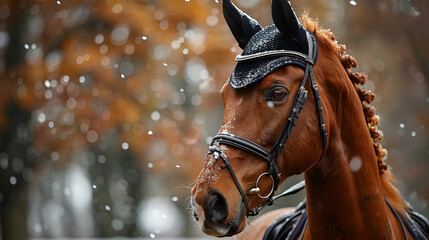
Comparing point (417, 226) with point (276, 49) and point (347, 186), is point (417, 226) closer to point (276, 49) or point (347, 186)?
point (347, 186)

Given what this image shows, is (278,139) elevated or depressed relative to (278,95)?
depressed

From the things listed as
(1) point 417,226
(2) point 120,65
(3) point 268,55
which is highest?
(2) point 120,65

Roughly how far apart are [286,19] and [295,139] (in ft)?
2.27

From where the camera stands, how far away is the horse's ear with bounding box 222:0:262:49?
10.8 ft

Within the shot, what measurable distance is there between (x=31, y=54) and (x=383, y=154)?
8479 millimetres

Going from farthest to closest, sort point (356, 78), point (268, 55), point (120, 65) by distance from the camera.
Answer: point (120, 65) < point (356, 78) < point (268, 55)

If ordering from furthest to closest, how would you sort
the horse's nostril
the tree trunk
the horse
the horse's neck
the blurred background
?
the tree trunk → the blurred background → the horse's neck → the horse → the horse's nostril

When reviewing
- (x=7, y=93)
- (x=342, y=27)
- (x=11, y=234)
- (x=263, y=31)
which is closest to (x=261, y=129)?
(x=263, y=31)

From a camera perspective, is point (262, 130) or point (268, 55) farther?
point (268, 55)

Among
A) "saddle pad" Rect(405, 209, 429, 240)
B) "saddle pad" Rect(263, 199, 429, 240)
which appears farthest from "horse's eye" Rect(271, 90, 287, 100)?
"saddle pad" Rect(405, 209, 429, 240)

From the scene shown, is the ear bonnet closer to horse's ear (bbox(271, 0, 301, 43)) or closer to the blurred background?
horse's ear (bbox(271, 0, 301, 43))

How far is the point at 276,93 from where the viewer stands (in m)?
2.93

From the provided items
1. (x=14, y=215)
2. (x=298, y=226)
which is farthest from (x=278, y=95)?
(x=14, y=215)

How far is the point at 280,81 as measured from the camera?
294 centimetres
